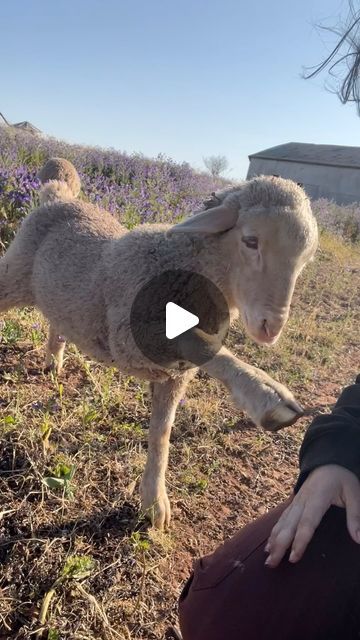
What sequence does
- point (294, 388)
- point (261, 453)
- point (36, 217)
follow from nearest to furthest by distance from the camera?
point (36, 217), point (261, 453), point (294, 388)

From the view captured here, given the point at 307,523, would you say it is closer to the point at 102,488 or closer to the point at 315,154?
the point at 102,488

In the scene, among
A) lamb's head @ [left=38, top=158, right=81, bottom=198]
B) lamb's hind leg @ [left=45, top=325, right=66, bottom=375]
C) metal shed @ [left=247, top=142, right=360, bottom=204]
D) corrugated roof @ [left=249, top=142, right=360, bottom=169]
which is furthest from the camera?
corrugated roof @ [left=249, top=142, right=360, bottom=169]

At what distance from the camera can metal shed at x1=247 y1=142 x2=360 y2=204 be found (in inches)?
1435

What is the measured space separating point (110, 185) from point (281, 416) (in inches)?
234

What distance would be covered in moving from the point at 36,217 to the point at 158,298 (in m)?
1.08

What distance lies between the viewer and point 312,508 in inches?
57.8

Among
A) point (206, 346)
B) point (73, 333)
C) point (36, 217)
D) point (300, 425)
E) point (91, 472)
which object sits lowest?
point (300, 425)

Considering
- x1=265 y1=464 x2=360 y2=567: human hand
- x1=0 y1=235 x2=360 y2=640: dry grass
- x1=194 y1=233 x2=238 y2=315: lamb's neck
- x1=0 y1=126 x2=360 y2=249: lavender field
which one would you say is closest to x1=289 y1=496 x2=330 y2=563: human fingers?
x1=265 y1=464 x2=360 y2=567: human hand

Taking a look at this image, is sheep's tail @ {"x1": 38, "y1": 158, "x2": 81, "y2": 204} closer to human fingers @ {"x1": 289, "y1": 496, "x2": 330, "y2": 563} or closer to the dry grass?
the dry grass

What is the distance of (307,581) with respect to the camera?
1.41m

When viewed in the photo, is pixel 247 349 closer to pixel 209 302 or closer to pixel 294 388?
pixel 294 388

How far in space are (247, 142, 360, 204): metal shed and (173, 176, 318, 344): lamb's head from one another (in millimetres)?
33551

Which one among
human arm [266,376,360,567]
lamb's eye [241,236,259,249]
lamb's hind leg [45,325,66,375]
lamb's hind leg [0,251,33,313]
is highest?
lamb's eye [241,236,259,249]

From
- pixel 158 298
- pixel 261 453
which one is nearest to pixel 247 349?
pixel 261 453
